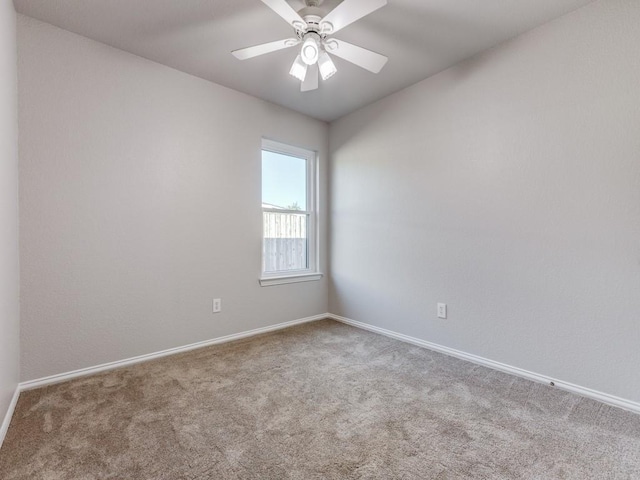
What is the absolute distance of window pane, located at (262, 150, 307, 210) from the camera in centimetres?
331

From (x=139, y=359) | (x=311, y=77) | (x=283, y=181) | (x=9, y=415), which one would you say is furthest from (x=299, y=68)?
(x=9, y=415)

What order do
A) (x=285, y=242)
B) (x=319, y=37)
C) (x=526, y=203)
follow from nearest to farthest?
(x=319, y=37) → (x=526, y=203) → (x=285, y=242)

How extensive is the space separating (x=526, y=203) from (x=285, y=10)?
195cm

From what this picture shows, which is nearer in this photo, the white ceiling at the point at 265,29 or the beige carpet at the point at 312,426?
the beige carpet at the point at 312,426

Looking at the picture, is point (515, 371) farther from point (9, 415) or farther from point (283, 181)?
point (9, 415)

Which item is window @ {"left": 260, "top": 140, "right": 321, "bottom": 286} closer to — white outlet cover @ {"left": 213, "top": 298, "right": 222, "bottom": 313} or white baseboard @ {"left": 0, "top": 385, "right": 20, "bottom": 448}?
white outlet cover @ {"left": 213, "top": 298, "right": 222, "bottom": 313}

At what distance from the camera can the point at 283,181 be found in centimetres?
348

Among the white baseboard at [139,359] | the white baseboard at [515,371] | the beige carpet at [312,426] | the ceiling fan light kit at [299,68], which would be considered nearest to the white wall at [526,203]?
the white baseboard at [515,371]

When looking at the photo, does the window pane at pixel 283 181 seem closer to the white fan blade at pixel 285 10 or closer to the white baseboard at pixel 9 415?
the white fan blade at pixel 285 10

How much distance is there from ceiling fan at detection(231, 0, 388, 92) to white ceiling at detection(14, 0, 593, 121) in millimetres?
194

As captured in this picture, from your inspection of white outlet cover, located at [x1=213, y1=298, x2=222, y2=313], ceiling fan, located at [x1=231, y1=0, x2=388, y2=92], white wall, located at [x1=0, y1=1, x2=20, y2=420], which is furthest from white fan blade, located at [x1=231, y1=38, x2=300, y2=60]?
white outlet cover, located at [x1=213, y1=298, x2=222, y2=313]

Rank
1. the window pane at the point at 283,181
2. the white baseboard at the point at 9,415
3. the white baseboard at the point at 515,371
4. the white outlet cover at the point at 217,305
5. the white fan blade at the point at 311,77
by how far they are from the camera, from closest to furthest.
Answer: the white baseboard at the point at 9,415 → the white baseboard at the point at 515,371 → the white fan blade at the point at 311,77 → the white outlet cover at the point at 217,305 → the window pane at the point at 283,181

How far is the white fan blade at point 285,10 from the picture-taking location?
1.55 metres

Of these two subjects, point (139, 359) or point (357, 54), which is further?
point (139, 359)
